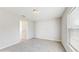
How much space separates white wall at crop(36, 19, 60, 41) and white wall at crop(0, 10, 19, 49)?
373 cm

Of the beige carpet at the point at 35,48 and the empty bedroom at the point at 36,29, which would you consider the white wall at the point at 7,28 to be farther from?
the beige carpet at the point at 35,48

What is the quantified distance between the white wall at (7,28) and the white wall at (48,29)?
373cm

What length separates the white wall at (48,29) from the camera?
8.00m

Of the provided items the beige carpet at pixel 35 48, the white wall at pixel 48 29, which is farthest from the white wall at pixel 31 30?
the beige carpet at pixel 35 48

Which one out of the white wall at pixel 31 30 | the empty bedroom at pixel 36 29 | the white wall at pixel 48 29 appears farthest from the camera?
the white wall at pixel 31 30

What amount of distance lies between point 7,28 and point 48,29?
15.6ft

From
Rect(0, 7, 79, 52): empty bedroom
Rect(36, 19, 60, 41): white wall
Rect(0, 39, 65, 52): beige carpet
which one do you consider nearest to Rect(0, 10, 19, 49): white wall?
Rect(0, 7, 79, 52): empty bedroom

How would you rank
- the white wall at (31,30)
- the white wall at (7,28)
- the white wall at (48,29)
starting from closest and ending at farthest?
the white wall at (7,28) < the white wall at (48,29) < the white wall at (31,30)

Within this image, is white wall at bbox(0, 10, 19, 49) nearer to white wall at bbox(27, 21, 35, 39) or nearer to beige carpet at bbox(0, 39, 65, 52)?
beige carpet at bbox(0, 39, 65, 52)

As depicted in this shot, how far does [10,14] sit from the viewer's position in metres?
5.36

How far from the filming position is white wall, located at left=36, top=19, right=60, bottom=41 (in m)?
8.00

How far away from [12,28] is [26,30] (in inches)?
108
